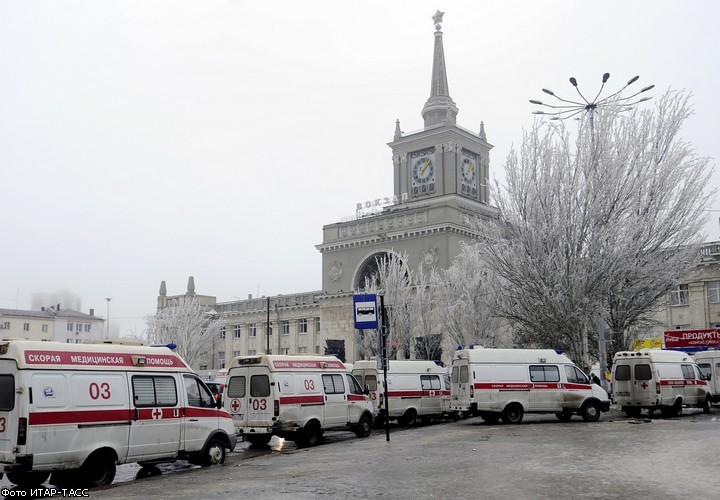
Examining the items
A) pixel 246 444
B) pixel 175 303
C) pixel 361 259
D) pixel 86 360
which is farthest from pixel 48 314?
pixel 86 360

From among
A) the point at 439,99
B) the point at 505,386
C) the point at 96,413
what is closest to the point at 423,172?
the point at 439,99

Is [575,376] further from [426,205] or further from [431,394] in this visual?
[426,205]

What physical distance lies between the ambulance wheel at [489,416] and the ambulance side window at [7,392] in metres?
15.2

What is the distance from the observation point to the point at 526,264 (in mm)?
26969

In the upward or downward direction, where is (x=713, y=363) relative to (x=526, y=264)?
downward

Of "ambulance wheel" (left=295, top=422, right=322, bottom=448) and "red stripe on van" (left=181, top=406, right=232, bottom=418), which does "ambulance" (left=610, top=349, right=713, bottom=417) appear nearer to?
"ambulance wheel" (left=295, top=422, right=322, bottom=448)

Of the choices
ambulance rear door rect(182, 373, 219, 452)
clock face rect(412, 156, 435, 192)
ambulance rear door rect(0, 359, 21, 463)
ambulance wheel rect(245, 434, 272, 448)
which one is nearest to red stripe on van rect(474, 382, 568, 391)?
ambulance wheel rect(245, 434, 272, 448)

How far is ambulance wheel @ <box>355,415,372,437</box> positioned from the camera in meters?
21.2

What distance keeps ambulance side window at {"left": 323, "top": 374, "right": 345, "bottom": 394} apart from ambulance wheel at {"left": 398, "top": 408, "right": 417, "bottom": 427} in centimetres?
566

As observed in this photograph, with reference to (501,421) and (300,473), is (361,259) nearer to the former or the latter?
(501,421)

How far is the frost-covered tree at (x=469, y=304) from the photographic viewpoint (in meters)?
46.4

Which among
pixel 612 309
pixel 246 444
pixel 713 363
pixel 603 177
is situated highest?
pixel 603 177

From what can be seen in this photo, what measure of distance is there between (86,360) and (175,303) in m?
68.0

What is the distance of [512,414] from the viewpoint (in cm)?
2338
